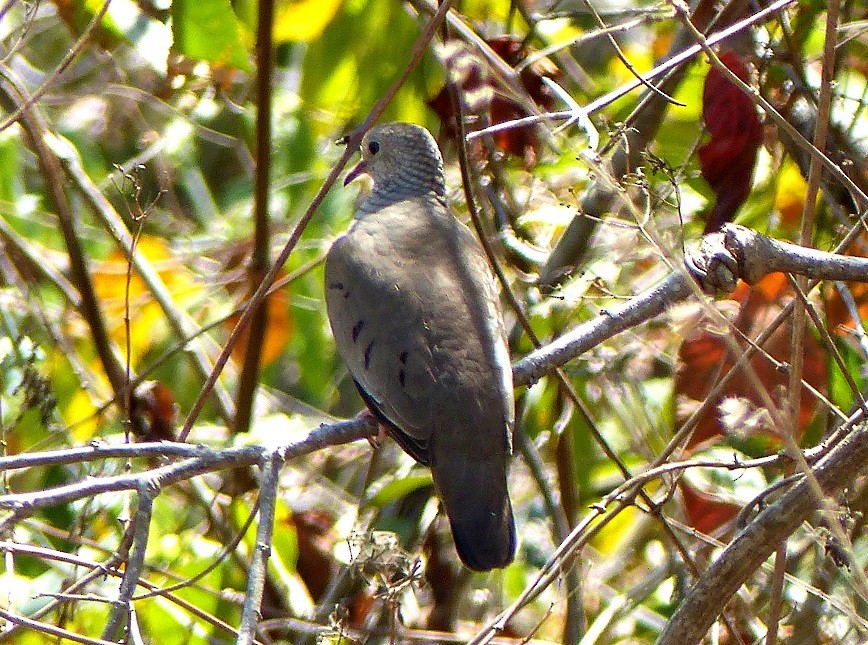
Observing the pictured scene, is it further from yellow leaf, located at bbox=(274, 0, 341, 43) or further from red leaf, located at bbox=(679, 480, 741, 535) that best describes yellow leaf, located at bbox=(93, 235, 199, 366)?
red leaf, located at bbox=(679, 480, 741, 535)

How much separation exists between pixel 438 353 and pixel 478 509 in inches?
21.4

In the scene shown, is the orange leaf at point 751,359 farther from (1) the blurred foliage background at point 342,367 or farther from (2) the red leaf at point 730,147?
(2) the red leaf at point 730,147

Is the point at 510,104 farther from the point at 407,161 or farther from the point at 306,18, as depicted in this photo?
the point at 306,18

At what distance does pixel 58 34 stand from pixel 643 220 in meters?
6.36

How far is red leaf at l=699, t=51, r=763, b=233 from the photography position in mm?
3814

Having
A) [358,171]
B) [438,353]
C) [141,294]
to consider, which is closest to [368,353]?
[438,353]

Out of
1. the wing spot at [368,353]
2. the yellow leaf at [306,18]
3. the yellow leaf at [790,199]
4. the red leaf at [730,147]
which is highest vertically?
the yellow leaf at [306,18]

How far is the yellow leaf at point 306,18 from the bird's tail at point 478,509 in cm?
233

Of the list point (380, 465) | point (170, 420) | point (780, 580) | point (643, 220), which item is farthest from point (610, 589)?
point (643, 220)

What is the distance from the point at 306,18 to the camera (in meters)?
5.23

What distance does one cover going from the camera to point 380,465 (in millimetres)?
5832

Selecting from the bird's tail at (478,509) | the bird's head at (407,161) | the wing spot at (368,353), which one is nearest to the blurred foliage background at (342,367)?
the bird's head at (407,161)

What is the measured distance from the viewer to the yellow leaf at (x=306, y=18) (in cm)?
519

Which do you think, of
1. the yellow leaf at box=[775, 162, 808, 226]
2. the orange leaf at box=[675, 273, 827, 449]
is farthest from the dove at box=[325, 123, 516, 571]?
the yellow leaf at box=[775, 162, 808, 226]
